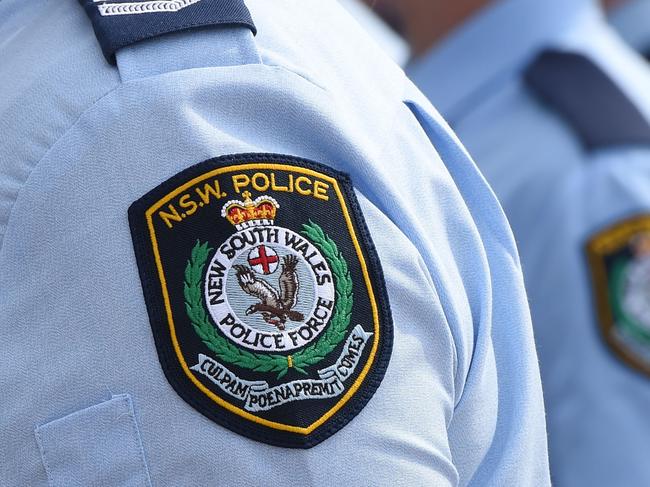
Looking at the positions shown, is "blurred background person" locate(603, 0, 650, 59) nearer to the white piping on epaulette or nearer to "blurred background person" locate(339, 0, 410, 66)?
"blurred background person" locate(339, 0, 410, 66)

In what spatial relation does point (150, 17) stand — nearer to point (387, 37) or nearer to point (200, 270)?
point (200, 270)

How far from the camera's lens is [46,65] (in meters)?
0.65

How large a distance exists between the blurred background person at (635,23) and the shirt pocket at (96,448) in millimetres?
2099

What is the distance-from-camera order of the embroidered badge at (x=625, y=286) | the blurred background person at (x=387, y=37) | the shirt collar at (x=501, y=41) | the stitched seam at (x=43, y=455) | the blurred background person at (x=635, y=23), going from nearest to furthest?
the stitched seam at (x=43, y=455), the embroidered badge at (x=625, y=286), the shirt collar at (x=501, y=41), the blurred background person at (x=387, y=37), the blurred background person at (x=635, y=23)

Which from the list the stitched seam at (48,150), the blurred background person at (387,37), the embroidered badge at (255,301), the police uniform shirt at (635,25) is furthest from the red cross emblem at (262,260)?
the police uniform shirt at (635,25)

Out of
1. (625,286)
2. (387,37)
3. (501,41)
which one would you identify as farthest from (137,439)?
(387,37)

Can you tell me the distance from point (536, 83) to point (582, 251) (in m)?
0.33

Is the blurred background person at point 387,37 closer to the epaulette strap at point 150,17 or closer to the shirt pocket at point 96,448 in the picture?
the epaulette strap at point 150,17

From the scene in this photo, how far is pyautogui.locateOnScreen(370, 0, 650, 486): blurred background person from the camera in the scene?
1.75 metres

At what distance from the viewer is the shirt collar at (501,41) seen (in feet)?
6.64

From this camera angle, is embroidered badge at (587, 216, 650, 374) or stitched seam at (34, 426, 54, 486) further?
embroidered badge at (587, 216, 650, 374)

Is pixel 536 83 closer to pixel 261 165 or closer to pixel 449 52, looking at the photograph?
pixel 449 52

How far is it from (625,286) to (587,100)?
0.33 meters

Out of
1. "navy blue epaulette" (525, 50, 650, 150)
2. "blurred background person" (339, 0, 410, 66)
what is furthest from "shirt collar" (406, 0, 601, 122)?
"blurred background person" (339, 0, 410, 66)
